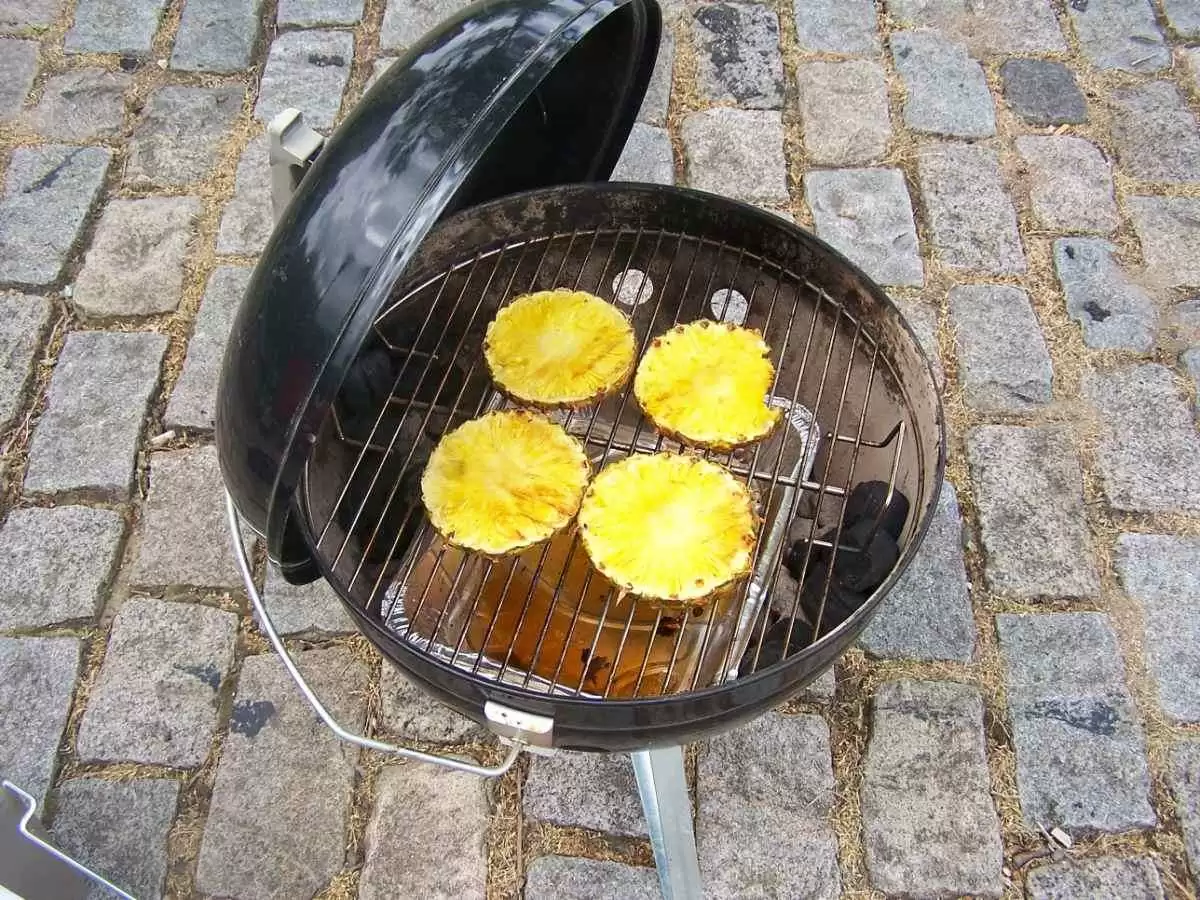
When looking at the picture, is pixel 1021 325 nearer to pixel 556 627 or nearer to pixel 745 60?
pixel 745 60

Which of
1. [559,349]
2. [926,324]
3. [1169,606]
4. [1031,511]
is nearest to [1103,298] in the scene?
[926,324]

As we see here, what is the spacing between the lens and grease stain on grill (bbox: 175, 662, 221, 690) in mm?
3172

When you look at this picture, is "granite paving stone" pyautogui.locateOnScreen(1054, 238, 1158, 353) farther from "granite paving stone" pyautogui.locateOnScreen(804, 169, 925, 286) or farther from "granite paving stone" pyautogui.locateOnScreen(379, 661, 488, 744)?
"granite paving stone" pyautogui.locateOnScreen(379, 661, 488, 744)

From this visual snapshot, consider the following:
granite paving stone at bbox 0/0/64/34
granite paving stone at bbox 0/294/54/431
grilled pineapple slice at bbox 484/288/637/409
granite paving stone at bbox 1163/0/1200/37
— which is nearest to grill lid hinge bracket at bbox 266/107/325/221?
grilled pineapple slice at bbox 484/288/637/409

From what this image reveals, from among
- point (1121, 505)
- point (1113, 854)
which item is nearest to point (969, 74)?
point (1121, 505)

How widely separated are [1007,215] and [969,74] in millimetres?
919

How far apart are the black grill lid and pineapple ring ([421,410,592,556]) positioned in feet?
1.72

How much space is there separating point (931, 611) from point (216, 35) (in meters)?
4.34

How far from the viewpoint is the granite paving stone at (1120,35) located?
476 centimetres

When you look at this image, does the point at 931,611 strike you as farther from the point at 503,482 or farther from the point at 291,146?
the point at 291,146

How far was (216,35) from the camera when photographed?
4867 millimetres

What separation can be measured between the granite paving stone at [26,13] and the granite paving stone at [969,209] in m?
4.38

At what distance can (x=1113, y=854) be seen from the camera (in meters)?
2.90

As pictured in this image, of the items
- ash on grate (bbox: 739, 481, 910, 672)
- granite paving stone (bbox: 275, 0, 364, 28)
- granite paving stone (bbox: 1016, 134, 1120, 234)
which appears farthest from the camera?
granite paving stone (bbox: 275, 0, 364, 28)
